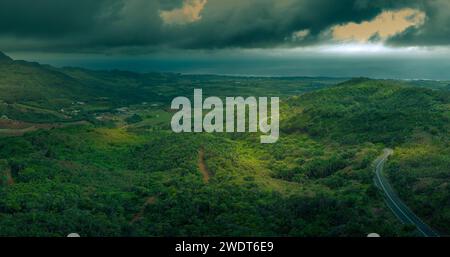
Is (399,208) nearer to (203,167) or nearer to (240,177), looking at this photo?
(240,177)

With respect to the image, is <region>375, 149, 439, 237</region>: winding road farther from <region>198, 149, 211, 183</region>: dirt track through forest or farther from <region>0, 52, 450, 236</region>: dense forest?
<region>198, 149, 211, 183</region>: dirt track through forest

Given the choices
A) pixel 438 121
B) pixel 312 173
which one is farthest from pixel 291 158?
pixel 438 121

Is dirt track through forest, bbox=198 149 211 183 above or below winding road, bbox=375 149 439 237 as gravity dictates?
below

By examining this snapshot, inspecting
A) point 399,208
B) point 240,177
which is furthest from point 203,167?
point 399,208

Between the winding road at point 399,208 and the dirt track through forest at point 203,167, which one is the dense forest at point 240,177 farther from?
the winding road at point 399,208

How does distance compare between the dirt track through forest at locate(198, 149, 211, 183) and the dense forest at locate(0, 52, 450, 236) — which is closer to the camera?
the dense forest at locate(0, 52, 450, 236)

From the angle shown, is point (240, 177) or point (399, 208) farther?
point (240, 177)

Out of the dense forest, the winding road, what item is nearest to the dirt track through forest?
the dense forest

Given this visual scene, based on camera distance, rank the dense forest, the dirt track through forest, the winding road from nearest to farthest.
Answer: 1. the winding road
2. the dense forest
3. the dirt track through forest

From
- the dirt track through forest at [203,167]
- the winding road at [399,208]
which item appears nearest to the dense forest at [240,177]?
the dirt track through forest at [203,167]
